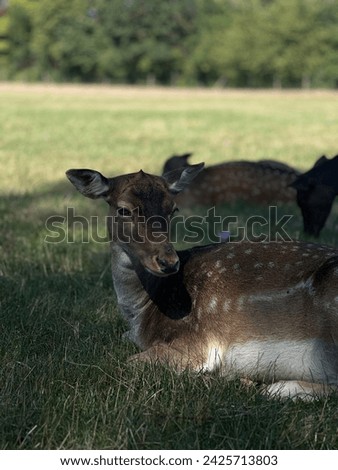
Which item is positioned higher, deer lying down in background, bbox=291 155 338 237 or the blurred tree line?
deer lying down in background, bbox=291 155 338 237

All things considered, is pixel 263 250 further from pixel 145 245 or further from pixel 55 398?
pixel 55 398

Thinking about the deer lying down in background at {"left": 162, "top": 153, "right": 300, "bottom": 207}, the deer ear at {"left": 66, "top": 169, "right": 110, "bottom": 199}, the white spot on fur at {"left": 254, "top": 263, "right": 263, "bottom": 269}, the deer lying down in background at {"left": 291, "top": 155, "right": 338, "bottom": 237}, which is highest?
the deer ear at {"left": 66, "top": 169, "right": 110, "bottom": 199}

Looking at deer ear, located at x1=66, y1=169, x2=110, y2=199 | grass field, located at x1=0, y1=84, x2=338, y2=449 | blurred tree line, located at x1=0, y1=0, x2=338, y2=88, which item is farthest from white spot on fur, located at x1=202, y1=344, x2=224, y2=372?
blurred tree line, located at x1=0, y1=0, x2=338, y2=88

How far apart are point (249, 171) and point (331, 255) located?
19.9ft

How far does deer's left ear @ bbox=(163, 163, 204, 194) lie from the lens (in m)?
4.81

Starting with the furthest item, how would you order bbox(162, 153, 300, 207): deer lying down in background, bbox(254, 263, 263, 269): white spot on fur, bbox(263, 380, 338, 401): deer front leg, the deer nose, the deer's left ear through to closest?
1. bbox(162, 153, 300, 207): deer lying down in background
2. the deer's left ear
3. bbox(254, 263, 263, 269): white spot on fur
4. the deer nose
5. bbox(263, 380, 338, 401): deer front leg

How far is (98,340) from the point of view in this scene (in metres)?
5.00

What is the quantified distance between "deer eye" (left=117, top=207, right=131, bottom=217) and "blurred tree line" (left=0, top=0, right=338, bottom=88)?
7668 cm

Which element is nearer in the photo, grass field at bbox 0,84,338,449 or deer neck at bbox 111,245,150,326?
grass field at bbox 0,84,338,449

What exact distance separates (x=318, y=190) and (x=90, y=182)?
4230 mm

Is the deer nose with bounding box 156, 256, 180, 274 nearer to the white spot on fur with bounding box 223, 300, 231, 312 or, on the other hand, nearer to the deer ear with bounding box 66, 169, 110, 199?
the white spot on fur with bounding box 223, 300, 231, 312

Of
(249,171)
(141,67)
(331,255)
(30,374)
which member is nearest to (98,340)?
(30,374)

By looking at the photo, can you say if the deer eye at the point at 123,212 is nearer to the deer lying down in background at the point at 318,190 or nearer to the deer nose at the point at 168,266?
the deer nose at the point at 168,266

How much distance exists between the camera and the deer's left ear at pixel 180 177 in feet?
15.8
